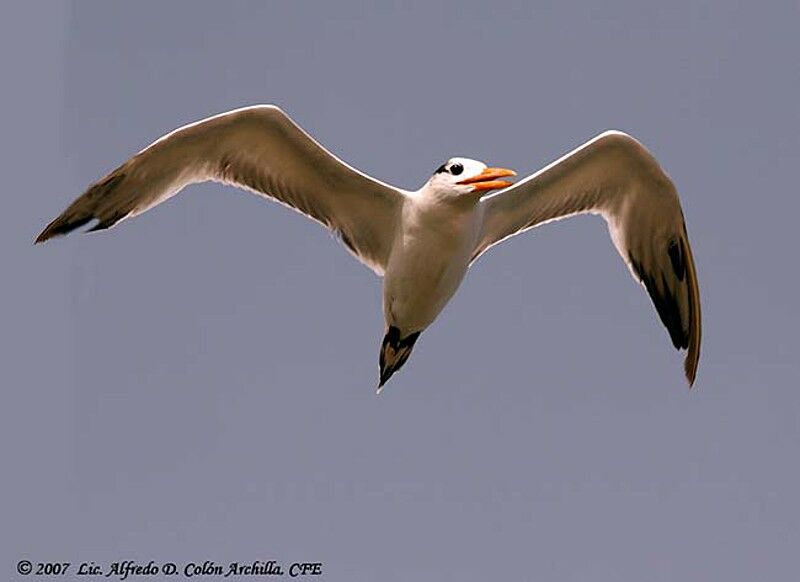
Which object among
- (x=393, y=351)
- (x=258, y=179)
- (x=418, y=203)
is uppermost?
(x=258, y=179)

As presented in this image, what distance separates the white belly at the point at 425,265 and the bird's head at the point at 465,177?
9.1 inches

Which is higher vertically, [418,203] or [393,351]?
[418,203]

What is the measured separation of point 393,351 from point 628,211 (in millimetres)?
2741

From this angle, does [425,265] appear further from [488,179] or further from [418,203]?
[488,179]

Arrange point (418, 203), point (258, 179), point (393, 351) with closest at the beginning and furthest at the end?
point (418, 203), point (258, 179), point (393, 351)

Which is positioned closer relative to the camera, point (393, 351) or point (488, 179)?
point (488, 179)

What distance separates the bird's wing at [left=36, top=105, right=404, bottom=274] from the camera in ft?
41.2

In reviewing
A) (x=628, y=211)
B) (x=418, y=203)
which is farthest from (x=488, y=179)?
(x=628, y=211)

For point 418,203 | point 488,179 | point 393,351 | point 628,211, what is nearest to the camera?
point 488,179

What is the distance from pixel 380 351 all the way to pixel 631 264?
2709 millimetres

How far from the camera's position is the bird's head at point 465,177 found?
1198 centimetres

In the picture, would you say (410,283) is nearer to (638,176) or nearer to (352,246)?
(352,246)

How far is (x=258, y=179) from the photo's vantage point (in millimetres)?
13289

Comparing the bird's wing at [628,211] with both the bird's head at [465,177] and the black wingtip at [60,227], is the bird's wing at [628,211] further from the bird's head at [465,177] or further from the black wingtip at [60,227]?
the black wingtip at [60,227]
